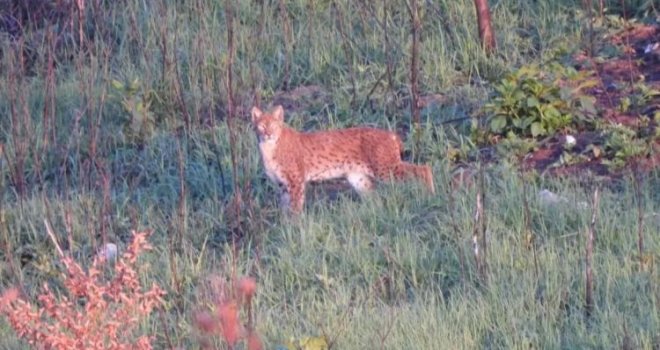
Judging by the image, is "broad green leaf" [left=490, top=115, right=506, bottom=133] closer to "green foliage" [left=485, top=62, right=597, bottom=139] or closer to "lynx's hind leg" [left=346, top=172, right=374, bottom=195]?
"green foliage" [left=485, top=62, right=597, bottom=139]

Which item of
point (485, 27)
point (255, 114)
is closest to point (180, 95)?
point (255, 114)

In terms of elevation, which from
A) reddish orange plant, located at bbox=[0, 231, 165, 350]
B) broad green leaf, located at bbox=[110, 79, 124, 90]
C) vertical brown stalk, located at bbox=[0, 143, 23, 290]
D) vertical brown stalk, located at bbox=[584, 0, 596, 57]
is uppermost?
vertical brown stalk, located at bbox=[584, 0, 596, 57]

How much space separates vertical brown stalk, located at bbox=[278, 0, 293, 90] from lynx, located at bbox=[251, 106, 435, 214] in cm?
222

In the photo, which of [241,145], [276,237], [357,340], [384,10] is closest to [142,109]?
[241,145]

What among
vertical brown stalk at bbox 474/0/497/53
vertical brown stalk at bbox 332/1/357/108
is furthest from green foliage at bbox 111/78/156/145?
vertical brown stalk at bbox 474/0/497/53

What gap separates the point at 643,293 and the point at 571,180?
236cm

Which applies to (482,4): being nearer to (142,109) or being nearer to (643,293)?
(142,109)

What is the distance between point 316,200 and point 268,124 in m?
0.66

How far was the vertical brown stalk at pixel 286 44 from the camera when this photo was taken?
13.0m

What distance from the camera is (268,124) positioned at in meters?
10.5

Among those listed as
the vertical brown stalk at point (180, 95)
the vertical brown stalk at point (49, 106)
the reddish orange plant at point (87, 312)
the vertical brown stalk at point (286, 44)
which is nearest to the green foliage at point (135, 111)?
the vertical brown stalk at point (180, 95)

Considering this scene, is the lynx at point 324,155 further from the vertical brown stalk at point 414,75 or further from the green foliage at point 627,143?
the green foliage at point 627,143

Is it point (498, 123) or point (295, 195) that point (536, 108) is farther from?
point (295, 195)

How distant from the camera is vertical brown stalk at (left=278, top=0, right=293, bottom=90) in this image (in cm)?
1297
